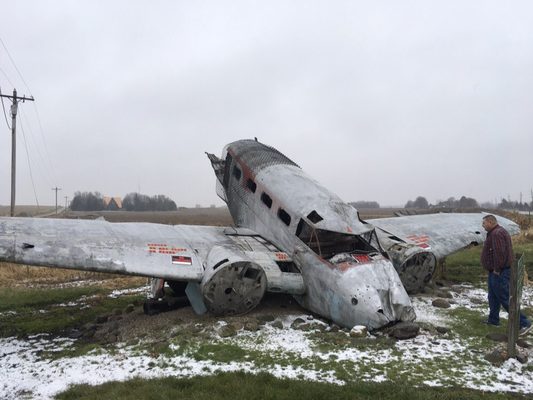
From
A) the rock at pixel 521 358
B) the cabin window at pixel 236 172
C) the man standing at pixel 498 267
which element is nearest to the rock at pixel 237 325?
the rock at pixel 521 358

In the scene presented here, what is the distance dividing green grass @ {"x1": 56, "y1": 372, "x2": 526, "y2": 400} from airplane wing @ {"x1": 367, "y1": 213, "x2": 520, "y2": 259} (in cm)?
658

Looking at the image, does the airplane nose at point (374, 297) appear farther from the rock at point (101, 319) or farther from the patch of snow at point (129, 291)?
the patch of snow at point (129, 291)

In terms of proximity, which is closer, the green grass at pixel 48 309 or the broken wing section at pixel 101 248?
the broken wing section at pixel 101 248

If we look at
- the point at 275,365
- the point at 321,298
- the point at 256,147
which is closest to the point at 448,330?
the point at 321,298

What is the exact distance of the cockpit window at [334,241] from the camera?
31.0 ft

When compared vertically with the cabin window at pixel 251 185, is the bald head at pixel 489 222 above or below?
below

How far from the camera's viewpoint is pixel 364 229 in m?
9.60

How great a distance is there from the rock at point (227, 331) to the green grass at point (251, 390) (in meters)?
1.85

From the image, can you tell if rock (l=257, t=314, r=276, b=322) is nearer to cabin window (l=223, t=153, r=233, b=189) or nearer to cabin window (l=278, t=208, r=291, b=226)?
cabin window (l=278, t=208, r=291, b=226)

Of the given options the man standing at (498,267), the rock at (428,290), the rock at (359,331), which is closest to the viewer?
the rock at (359,331)

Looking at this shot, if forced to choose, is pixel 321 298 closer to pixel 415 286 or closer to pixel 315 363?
pixel 315 363

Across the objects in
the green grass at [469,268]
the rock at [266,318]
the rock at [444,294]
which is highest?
the green grass at [469,268]

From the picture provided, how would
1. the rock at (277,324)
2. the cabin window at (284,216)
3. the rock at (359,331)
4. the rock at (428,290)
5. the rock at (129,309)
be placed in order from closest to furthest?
the rock at (359,331)
the rock at (277,324)
the cabin window at (284,216)
the rock at (129,309)
the rock at (428,290)

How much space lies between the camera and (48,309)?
11758 mm
